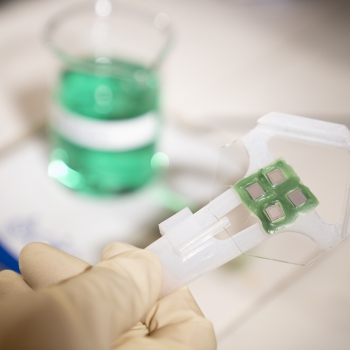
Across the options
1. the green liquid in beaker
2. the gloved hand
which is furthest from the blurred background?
the gloved hand

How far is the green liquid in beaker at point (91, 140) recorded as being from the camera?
1.75 ft

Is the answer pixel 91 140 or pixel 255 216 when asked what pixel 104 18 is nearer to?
pixel 91 140

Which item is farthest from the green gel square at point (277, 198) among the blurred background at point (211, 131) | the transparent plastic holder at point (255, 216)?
the blurred background at point (211, 131)

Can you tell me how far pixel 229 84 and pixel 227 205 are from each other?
430 mm

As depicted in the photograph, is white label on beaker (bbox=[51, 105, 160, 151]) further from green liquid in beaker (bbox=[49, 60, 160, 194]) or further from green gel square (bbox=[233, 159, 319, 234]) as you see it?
green gel square (bbox=[233, 159, 319, 234])

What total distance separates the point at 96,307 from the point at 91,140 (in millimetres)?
265

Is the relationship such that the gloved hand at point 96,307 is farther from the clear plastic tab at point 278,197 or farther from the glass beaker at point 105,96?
the glass beaker at point 105,96

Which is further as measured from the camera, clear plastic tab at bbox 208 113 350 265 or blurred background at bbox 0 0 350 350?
blurred background at bbox 0 0 350 350

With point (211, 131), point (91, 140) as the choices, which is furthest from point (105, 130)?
point (211, 131)

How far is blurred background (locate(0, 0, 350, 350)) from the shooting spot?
0.47 metres

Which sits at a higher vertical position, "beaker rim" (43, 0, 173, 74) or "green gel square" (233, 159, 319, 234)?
"beaker rim" (43, 0, 173, 74)

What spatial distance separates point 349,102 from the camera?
0.71 meters

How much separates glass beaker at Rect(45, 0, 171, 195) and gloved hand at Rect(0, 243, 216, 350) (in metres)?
0.19

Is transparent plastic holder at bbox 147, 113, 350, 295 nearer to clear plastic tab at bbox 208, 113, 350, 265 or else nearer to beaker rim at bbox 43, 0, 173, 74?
clear plastic tab at bbox 208, 113, 350, 265
